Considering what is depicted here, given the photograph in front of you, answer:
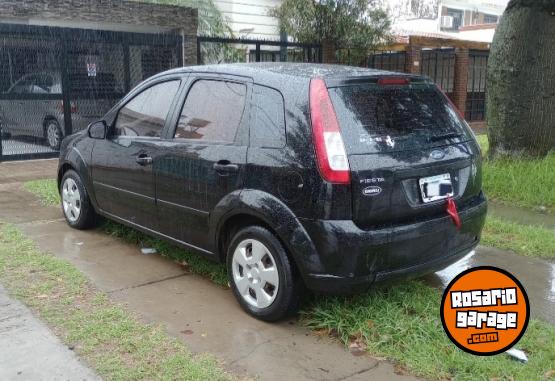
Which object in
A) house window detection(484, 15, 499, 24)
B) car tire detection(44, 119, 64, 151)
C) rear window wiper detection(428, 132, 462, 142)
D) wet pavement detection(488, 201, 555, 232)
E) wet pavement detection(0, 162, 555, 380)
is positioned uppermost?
house window detection(484, 15, 499, 24)

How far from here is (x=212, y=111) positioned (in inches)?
169

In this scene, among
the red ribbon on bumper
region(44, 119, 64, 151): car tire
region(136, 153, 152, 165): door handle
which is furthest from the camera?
region(44, 119, 64, 151): car tire

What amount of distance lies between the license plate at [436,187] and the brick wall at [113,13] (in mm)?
8975

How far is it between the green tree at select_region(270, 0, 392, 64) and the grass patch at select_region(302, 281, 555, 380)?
35.9 feet

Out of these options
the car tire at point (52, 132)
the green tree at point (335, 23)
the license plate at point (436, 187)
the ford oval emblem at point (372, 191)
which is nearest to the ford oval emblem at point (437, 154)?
the license plate at point (436, 187)

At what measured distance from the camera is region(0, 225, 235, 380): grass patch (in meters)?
3.26

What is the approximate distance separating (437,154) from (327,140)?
0.84 metres

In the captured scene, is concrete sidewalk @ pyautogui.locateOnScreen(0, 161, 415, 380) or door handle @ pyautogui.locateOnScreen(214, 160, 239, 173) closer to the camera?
concrete sidewalk @ pyautogui.locateOnScreen(0, 161, 415, 380)

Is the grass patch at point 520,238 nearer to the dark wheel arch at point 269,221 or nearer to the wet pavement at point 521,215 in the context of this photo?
the wet pavement at point 521,215

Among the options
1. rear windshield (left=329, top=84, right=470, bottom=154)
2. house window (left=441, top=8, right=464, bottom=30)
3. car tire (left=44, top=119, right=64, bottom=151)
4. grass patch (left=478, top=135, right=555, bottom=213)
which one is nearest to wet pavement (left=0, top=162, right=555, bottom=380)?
rear windshield (left=329, top=84, right=470, bottom=154)

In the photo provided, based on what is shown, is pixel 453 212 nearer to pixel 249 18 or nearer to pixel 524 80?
pixel 524 80

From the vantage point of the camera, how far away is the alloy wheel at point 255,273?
380cm

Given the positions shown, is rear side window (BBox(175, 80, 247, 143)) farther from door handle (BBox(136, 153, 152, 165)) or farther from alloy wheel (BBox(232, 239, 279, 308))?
alloy wheel (BBox(232, 239, 279, 308))

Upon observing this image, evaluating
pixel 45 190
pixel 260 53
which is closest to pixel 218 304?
pixel 45 190
